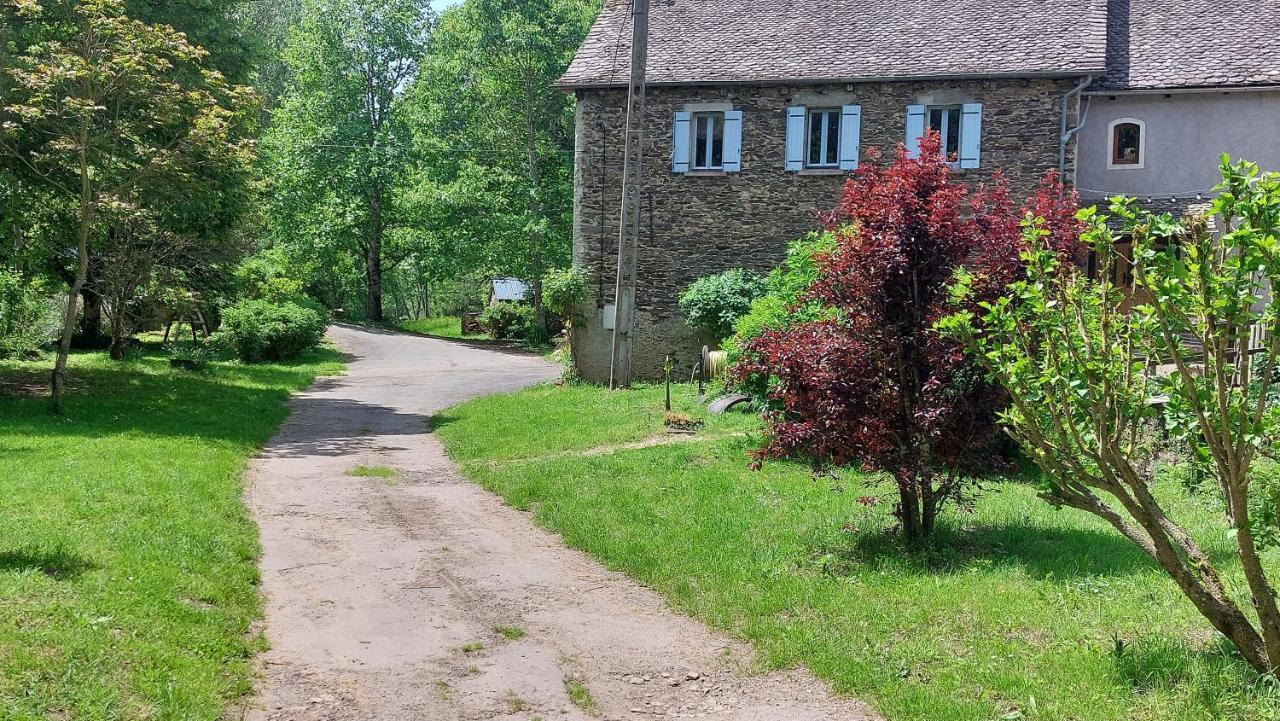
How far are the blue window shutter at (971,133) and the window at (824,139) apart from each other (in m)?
2.60

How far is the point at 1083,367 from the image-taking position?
554 centimetres

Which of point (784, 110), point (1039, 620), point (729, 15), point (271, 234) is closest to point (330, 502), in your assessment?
point (1039, 620)

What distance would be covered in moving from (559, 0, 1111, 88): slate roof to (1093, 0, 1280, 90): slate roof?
1.21 metres

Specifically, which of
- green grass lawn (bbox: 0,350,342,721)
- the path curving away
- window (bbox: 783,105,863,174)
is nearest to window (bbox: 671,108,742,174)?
window (bbox: 783,105,863,174)

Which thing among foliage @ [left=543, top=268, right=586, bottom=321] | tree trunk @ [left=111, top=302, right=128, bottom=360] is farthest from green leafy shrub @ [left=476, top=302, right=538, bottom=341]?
foliage @ [left=543, top=268, right=586, bottom=321]

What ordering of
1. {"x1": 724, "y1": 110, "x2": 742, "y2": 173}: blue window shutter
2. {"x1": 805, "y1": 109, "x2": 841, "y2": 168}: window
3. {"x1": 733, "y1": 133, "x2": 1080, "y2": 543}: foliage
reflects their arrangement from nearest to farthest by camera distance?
1. {"x1": 733, "y1": 133, "x2": 1080, "y2": 543}: foliage
2. {"x1": 805, "y1": 109, "x2": 841, "y2": 168}: window
3. {"x1": 724, "y1": 110, "x2": 742, "y2": 173}: blue window shutter

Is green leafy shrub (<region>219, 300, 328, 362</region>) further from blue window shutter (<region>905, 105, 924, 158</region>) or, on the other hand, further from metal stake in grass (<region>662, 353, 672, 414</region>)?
blue window shutter (<region>905, 105, 924, 158</region>)

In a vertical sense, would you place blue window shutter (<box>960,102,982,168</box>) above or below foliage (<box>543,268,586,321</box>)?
above

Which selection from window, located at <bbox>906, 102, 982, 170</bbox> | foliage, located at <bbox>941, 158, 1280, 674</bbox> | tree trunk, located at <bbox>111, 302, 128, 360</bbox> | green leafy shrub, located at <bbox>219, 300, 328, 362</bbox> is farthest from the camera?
green leafy shrub, located at <bbox>219, 300, 328, 362</bbox>

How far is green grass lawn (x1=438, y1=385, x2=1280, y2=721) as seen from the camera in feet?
18.8

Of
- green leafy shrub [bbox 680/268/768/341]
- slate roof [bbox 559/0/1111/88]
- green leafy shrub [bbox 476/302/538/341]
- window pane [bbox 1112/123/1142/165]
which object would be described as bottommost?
green leafy shrub [bbox 476/302/538/341]

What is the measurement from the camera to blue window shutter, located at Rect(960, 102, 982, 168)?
22.9 m

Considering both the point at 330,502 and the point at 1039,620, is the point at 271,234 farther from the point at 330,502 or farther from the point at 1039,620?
the point at 1039,620

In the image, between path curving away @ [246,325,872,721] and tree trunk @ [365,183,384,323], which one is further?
tree trunk @ [365,183,384,323]
